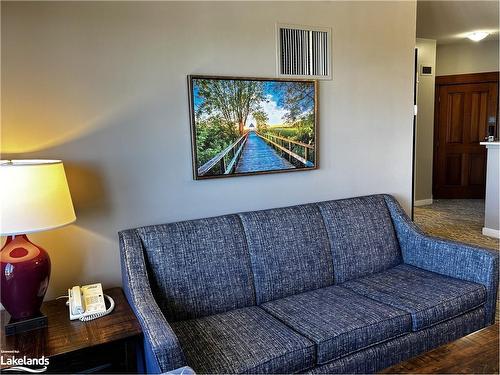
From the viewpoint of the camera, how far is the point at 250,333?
1905mm

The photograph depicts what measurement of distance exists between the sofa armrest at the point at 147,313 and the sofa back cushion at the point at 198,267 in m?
0.08

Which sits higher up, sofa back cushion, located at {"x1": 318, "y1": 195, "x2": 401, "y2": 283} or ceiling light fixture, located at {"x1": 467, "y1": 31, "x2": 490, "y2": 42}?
ceiling light fixture, located at {"x1": 467, "y1": 31, "x2": 490, "y2": 42}

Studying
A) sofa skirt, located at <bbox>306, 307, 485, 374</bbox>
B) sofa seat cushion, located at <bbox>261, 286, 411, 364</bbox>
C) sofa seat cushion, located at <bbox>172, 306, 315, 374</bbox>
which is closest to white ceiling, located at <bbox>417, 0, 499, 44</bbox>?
sofa skirt, located at <bbox>306, 307, 485, 374</bbox>

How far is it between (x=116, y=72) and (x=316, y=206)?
1.41 metres

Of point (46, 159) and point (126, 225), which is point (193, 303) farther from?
point (46, 159)

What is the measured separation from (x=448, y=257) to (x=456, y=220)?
3.34 m

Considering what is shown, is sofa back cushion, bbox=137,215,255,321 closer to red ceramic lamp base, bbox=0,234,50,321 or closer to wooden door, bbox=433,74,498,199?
red ceramic lamp base, bbox=0,234,50,321

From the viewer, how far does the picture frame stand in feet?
7.87

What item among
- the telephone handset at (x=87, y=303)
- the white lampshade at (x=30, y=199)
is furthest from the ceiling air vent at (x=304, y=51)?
the telephone handset at (x=87, y=303)

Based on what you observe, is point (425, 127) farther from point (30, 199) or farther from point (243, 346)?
point (30, 199)

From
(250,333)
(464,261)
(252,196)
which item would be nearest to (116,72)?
(252,196)

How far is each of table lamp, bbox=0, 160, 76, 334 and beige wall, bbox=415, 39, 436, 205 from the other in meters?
5.82

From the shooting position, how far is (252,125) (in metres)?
2.56

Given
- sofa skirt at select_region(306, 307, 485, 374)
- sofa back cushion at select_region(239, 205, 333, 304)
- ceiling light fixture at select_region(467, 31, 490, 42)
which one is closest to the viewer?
sofa skirt at select_region(306, 307, 485, 374)
